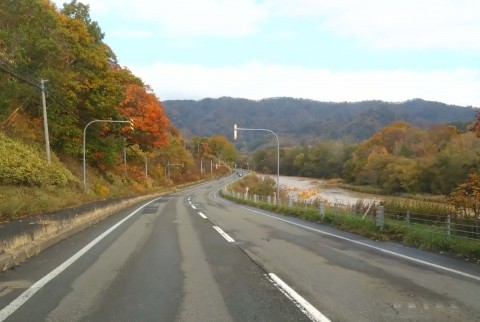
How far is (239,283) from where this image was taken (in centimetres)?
761

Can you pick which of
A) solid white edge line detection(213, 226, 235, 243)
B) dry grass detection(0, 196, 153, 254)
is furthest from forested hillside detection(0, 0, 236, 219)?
solid white edge line detection(213, 226, 235, 243)

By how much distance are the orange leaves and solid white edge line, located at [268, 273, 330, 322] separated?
152 feet

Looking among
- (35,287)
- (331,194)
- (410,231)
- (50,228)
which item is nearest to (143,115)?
(331,194)

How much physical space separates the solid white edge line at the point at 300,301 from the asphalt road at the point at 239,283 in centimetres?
2

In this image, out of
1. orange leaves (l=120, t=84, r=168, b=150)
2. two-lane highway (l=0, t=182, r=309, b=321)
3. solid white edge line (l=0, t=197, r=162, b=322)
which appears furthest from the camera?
orange leaves (l=120, t=84, r=168, b=150)

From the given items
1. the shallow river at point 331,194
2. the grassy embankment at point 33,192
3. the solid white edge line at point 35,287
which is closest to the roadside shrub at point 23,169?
the grassy embankment at point 33,192

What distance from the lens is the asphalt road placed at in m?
5.88

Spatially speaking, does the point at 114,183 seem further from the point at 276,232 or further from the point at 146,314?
the point at 146,314

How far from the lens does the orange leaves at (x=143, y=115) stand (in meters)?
52.7

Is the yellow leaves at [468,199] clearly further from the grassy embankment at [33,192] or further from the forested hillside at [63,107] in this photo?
the forested hillside at [63,107]

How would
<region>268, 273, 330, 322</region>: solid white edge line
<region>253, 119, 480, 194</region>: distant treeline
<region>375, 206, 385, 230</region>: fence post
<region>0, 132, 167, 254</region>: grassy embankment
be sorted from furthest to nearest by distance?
<region>253, 119, 480, 194</region>: distant treeline → <region>375, 206, 385, 230</region>: fence post → <region>0, 132, 167, 254</region>: grassy embankment → <region>268, 273, 330, 322</region>: solid white edge line

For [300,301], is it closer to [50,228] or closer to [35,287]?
[35,287]

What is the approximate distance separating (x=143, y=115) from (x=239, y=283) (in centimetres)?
4768

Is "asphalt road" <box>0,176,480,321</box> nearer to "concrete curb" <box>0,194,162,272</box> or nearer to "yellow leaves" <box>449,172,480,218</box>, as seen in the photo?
"concrete curb" <box>0,194,162,272</box>
